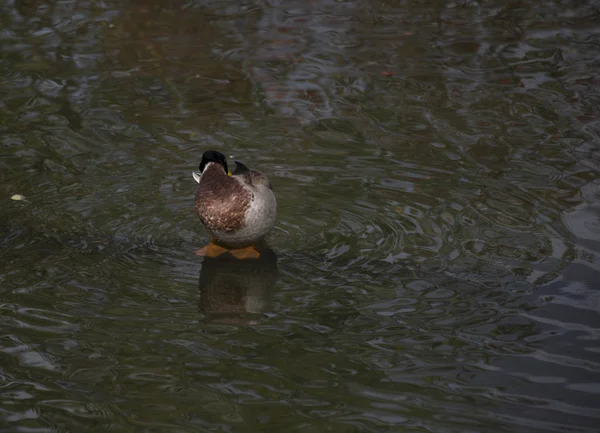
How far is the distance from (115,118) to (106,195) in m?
1.69

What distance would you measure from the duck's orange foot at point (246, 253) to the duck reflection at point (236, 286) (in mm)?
23

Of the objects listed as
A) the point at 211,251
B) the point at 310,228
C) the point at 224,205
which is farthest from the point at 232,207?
the point at 310,228

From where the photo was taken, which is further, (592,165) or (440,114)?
(440,114)

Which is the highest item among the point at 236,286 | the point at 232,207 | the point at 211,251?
the point at 232,207

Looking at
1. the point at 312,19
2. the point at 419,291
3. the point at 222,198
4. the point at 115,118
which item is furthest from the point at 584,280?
the point at 312,19

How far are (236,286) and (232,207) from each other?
0.49 m

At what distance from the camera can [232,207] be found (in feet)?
18.7

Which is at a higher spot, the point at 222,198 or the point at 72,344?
the point at 222,198

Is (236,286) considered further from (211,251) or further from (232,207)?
(232,207)

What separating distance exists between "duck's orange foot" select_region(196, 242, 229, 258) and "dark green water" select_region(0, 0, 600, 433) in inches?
2.2

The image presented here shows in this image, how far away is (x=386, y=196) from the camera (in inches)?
263

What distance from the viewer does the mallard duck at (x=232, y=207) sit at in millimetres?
5723

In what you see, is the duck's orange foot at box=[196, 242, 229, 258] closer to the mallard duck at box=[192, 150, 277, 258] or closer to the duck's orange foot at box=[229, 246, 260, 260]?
the mallard duck at box=[192, 150, 277, 258]

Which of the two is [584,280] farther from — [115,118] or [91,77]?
[91,77]
